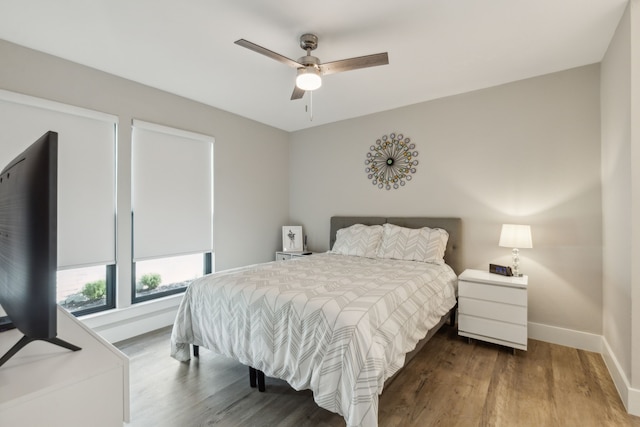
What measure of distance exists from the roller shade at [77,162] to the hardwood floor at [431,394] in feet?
3.56

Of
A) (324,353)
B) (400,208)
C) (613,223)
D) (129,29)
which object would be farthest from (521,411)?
(129,29)

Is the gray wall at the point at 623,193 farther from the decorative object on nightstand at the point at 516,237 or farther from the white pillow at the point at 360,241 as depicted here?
the white pillow at the point at 360,241

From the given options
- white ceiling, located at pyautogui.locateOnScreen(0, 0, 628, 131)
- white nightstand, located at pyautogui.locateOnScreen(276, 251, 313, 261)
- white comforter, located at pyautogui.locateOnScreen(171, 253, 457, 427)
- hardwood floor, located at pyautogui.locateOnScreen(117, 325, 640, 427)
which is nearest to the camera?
white comforter, located at pyautogui.locateOnScreen(171, 253, 457, 427)

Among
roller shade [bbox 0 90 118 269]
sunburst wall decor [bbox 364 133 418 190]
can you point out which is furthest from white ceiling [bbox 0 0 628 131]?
sunburst wall decor [bbox 364 133 418 190]

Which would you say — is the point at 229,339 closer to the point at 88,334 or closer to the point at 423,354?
the point at 88,334

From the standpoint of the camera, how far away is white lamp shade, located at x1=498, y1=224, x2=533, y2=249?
2.68 m

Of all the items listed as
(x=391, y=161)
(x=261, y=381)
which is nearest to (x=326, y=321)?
(x=261, y=381)

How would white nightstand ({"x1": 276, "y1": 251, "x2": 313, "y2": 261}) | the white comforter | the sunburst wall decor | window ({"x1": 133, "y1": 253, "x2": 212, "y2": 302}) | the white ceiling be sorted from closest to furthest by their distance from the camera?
the white comforter
the white ceiling
window ({"x1": 133, "y1": 253, "x2": 212, "y2": 302})
the sunburst wall decor
white nightstand ({"x1": 276, "y1": 251, "x2": 313, "y2": 261})

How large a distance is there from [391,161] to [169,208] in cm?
279

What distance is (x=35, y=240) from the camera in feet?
2.50

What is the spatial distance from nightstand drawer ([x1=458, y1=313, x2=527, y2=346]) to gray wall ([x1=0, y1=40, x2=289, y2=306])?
2842 millimetres

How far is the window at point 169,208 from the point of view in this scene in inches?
121

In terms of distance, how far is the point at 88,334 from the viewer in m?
1.09

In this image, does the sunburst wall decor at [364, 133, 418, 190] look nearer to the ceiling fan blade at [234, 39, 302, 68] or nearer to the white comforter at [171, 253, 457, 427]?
the white comforter at [171, 253, 457, 427]
